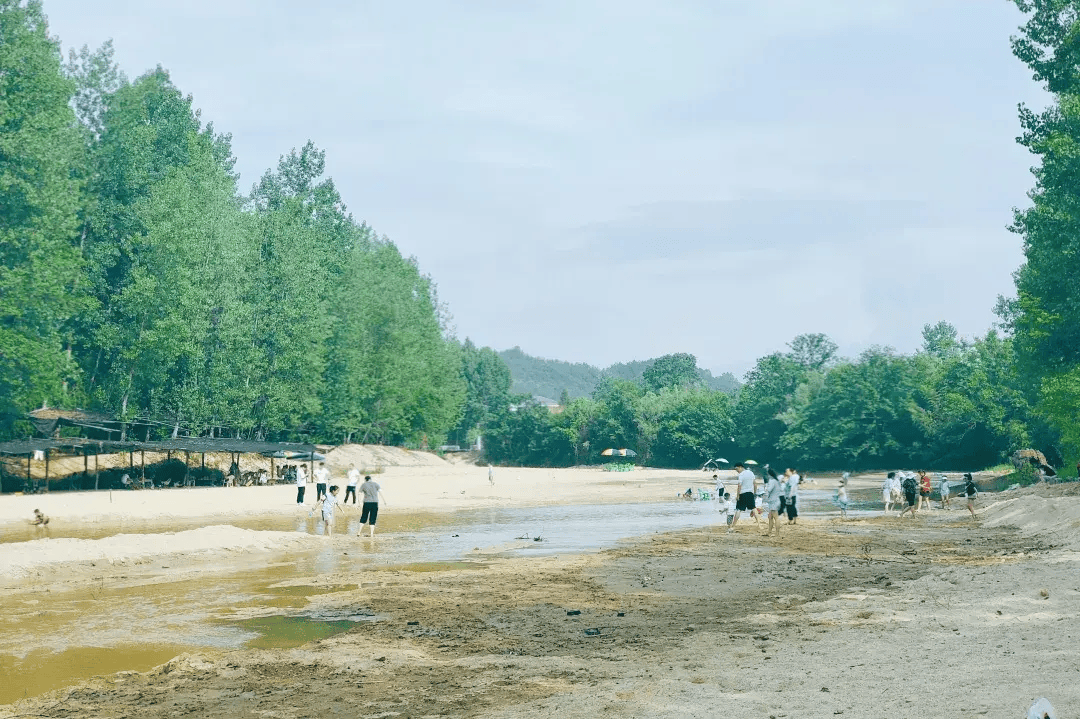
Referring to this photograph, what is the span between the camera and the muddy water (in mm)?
12633

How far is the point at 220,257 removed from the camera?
6625 centimetres

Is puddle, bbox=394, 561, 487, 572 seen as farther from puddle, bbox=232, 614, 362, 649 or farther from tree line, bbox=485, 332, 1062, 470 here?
tree line, bbox=485, 332, 1062, 470

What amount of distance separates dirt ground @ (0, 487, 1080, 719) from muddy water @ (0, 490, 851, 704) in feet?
2.42

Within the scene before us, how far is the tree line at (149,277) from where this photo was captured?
55094mm

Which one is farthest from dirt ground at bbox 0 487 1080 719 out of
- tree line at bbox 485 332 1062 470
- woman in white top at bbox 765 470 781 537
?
tree line at bbox 485 332 1062 470

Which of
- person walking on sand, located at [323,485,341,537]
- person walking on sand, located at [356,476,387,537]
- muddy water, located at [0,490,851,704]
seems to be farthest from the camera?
person walking on sand, located at [323,485,341,537]

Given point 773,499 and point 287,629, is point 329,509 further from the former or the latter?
point 287,629

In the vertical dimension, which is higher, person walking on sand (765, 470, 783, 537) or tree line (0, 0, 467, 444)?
tree line (0, 0, 467, 444)

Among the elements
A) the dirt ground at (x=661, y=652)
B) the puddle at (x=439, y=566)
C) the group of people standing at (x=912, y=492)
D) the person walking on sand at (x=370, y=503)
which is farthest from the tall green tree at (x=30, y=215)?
the group of people standing at (x=912, y=492)

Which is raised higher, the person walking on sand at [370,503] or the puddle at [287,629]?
the person walking on sand at [370,503]

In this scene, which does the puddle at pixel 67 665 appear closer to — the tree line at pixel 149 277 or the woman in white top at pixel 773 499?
the woman in white top at pixel 773 499

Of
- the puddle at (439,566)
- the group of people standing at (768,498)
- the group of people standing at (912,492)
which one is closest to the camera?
the puddle at (439,566)

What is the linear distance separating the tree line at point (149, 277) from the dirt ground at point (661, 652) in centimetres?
4511

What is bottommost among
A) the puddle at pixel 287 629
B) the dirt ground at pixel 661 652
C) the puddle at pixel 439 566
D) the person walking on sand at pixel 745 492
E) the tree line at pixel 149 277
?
the puddle at pixel 439 566
